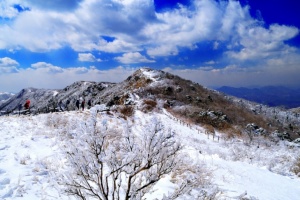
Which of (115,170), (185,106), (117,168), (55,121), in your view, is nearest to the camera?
(115,170)

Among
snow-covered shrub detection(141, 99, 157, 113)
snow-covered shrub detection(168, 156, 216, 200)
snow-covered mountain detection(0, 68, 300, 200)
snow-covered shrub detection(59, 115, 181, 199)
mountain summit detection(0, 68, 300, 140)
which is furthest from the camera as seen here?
mountain summit detection(0, 68, 300, 140)

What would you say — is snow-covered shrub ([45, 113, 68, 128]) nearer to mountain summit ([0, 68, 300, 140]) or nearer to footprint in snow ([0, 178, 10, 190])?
mountain summit ([0, 68, 300, 140])

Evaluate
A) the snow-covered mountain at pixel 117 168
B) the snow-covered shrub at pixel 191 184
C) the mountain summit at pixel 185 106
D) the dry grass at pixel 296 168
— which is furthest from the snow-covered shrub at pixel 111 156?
the mountain summit at pixel 185 106

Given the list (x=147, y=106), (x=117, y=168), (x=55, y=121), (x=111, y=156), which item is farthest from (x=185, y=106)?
(x=111, y=156)

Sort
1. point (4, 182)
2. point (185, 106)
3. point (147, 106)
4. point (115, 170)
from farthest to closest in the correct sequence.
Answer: point (185, 106) → point (147, 106) → point (4, 182) → point (115, 170)

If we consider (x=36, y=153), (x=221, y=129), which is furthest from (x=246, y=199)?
(x=221, y=129)

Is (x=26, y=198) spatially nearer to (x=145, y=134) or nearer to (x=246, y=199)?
(x=145, y=134)

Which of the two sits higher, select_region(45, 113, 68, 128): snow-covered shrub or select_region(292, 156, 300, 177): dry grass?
select_region(45, 113, 68, 128): snow-covered shrub

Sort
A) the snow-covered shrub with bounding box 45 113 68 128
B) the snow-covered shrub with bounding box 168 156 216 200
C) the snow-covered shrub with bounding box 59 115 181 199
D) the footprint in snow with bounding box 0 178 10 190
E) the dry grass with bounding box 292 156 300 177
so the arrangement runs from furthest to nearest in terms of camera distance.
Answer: the snow-covered shrub with bounding box 45 113 68 128
the dry grass with bounding box 292 156 300 177
the footprint in snow with bounding box 0 178 10 190
the snow-covered shrub with bounding box 168 156 216 200
the snow-covered shrub with bounding box 59 115 181 199

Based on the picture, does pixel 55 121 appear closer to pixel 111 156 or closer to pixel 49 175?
pixel 49 175

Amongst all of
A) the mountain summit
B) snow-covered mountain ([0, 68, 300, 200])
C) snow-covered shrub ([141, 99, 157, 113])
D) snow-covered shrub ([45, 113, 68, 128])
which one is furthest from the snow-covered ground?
snow-covered shrub ([141, 99, 157, 113])

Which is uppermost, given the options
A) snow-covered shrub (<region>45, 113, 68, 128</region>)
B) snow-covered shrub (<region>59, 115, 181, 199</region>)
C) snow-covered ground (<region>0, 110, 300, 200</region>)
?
snow-covered shrub (<region>59, 115, 181, 199</region>)

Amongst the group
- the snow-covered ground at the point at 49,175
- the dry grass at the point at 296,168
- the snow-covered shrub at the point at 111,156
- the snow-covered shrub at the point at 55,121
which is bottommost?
the dry grass at the point at 296,168

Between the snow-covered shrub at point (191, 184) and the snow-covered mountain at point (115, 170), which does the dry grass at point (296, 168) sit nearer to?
the snow-covered mountain at point (115, 170)
